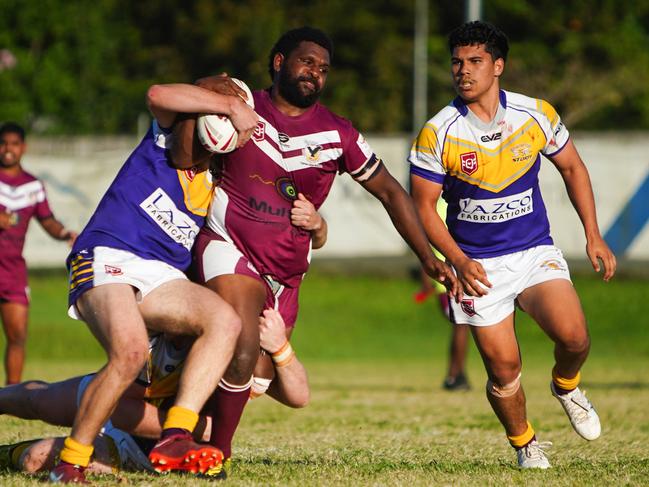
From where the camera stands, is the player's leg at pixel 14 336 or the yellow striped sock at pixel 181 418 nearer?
the yellow striped sock at pixel 181 418

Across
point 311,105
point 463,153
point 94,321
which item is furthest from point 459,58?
point 94,321

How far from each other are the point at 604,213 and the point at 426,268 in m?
15.4

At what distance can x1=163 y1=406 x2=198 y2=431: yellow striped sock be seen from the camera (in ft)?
19.6

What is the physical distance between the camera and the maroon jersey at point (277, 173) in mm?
6891

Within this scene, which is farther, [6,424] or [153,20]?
[153,20]

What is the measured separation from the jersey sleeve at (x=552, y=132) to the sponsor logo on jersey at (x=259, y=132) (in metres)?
1.78

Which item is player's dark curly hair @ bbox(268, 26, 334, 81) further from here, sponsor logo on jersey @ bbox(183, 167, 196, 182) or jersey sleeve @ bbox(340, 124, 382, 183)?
sponsor logo on jersey @ bbox(183, 167, 196, 182)

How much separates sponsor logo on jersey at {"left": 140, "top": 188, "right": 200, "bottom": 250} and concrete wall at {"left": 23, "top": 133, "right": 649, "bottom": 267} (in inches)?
576

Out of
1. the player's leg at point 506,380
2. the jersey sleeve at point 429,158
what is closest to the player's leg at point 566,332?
the player's leg at point 506,380

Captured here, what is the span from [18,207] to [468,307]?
628cm

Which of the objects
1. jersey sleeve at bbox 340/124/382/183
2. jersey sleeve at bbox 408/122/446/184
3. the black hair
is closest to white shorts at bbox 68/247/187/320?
jersey sleeve at bbox 340/124/382/183

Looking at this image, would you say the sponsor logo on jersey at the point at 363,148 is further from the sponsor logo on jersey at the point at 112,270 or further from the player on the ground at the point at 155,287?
the sponsor logo on jersey at the point at 112,270

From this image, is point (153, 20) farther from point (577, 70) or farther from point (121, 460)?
point (121, 460)

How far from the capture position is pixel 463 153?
289 inches
